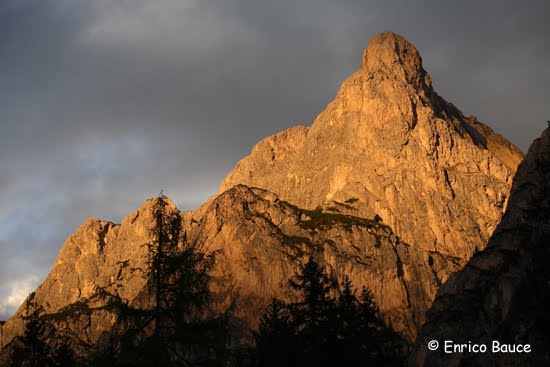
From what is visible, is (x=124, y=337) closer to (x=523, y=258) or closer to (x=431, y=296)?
(x=523, y=258)

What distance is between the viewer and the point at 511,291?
9619 centimetres

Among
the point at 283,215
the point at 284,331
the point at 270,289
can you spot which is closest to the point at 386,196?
the point at 283,215

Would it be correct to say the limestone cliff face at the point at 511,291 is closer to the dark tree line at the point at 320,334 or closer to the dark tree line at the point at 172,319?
the dark tree line at the point at 320,334

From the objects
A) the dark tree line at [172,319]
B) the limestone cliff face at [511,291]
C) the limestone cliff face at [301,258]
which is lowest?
the dark tree line at [172,319]

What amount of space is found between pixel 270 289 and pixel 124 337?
462ft

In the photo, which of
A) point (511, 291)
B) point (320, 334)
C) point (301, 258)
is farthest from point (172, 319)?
point (301, 258)

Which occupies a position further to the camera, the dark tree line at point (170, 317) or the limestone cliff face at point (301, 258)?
the limestone cliff face at point (301, 258)

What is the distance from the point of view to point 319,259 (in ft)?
589

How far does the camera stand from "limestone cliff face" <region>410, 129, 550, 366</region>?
85375 mm

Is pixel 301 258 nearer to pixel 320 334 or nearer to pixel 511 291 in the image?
pixel 511 291

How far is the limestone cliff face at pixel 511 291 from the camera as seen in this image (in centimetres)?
8538

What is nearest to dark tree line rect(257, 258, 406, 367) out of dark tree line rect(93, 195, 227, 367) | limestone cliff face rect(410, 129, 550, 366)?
dark tree line rect(93, 195, 227, 367)

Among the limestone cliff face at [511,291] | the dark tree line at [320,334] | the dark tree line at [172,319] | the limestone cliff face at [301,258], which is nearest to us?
the dark tree line at [172,319]

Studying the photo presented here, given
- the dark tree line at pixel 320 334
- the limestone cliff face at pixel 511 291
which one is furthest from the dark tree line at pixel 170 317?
the limestone cliff face at pixel 511 291
